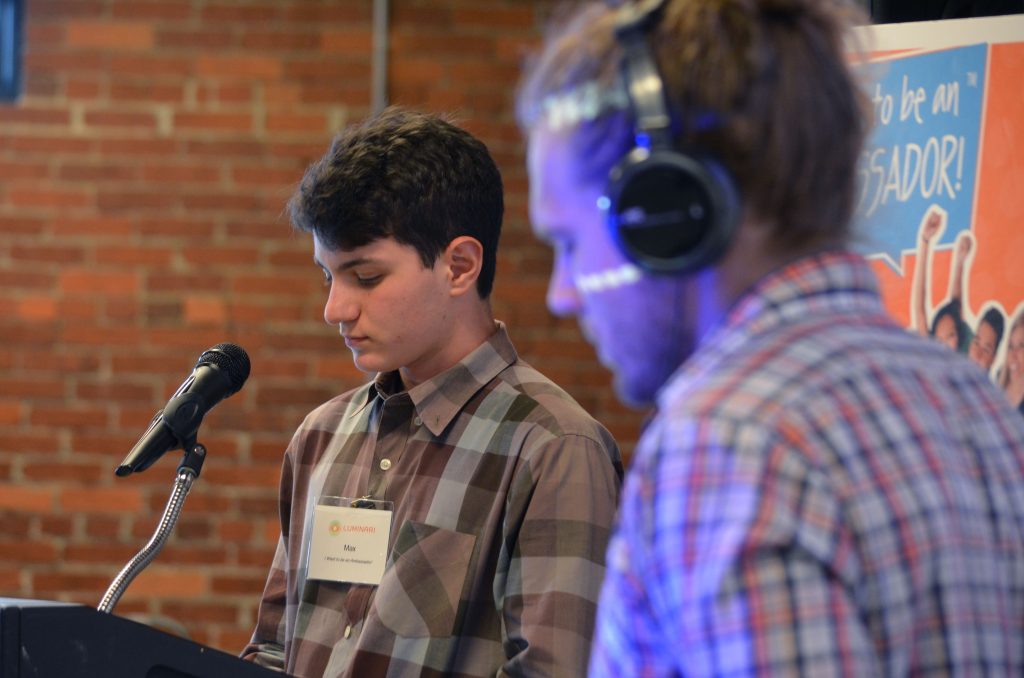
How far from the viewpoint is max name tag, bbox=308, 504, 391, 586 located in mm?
1562

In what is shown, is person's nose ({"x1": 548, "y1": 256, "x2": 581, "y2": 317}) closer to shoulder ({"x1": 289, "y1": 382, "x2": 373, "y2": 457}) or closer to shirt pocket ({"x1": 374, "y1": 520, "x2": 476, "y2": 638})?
shirt pocket ({"x1": 374, "y1": 520, "x2": 476, "y2": 638})

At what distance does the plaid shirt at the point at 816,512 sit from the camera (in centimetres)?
60

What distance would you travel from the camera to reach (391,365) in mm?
1604

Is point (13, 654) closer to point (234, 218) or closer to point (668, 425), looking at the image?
point (668, 425)

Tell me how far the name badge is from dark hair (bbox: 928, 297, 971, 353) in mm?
821

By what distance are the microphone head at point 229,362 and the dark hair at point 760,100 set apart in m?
0.83

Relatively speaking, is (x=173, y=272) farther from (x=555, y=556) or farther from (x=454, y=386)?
(x=555, y=556)

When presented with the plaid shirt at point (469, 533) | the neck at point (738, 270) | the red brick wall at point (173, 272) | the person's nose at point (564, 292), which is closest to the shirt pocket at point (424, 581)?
the plaid shirt at point (469, 533)

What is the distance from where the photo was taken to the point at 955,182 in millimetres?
1784

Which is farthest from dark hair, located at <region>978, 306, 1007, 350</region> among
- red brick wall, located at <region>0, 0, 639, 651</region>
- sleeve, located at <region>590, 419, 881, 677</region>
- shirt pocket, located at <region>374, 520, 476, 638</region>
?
red brick wall, located at <region>0, 0, 639, 651</region>

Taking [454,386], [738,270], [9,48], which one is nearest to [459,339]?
[454,386]

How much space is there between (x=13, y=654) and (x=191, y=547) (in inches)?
89.2

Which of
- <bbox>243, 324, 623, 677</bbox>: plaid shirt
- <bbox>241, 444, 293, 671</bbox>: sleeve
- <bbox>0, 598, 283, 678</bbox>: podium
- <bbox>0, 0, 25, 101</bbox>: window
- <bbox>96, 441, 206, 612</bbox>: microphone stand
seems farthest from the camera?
<bbox>0, 0, 25, 101</bbox>: window

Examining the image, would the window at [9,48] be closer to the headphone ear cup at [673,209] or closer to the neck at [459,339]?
the neck at [459,339]
